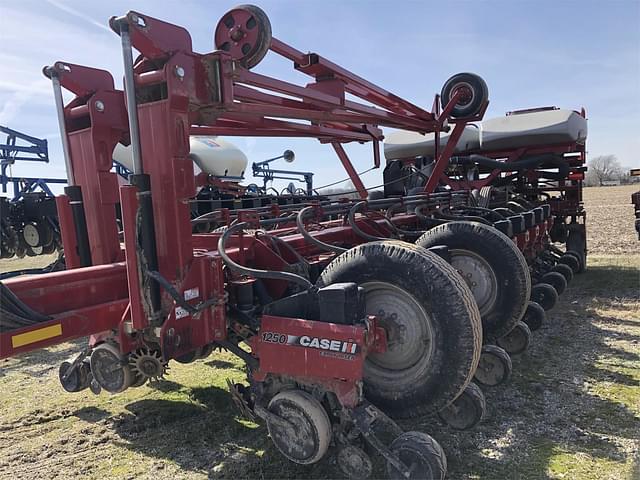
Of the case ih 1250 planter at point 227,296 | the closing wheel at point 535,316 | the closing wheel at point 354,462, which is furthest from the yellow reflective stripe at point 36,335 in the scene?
the closing wheel at point 535,316

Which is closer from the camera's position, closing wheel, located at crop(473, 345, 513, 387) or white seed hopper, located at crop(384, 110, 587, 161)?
closing wheel, located at crop(473, 345, 513, 387)

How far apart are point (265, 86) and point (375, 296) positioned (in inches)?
52.7

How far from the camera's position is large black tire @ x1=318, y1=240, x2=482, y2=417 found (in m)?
2.35

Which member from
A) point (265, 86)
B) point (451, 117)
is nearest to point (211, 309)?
point (265, 86)

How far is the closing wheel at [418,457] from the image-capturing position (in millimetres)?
2143

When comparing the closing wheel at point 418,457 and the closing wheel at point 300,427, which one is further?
the closing wheel at point 300,427

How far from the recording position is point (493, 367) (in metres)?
3.30

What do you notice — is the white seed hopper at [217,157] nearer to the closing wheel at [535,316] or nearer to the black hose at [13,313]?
the closing wheel at [535,316]

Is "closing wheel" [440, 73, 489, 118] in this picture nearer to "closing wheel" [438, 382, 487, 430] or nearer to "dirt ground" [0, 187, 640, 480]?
"dirt ground" [0, 187, 640, 480]

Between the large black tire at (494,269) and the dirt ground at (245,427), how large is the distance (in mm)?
491

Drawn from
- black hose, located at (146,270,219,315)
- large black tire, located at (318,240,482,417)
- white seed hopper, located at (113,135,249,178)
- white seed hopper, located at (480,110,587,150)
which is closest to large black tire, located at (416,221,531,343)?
large black tire, located at (318,240,482,417)

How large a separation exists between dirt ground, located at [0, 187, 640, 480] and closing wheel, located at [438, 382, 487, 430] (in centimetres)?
13

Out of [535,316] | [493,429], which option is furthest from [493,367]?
[535,316]

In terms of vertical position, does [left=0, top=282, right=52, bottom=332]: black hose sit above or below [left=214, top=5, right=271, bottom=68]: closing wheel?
below
